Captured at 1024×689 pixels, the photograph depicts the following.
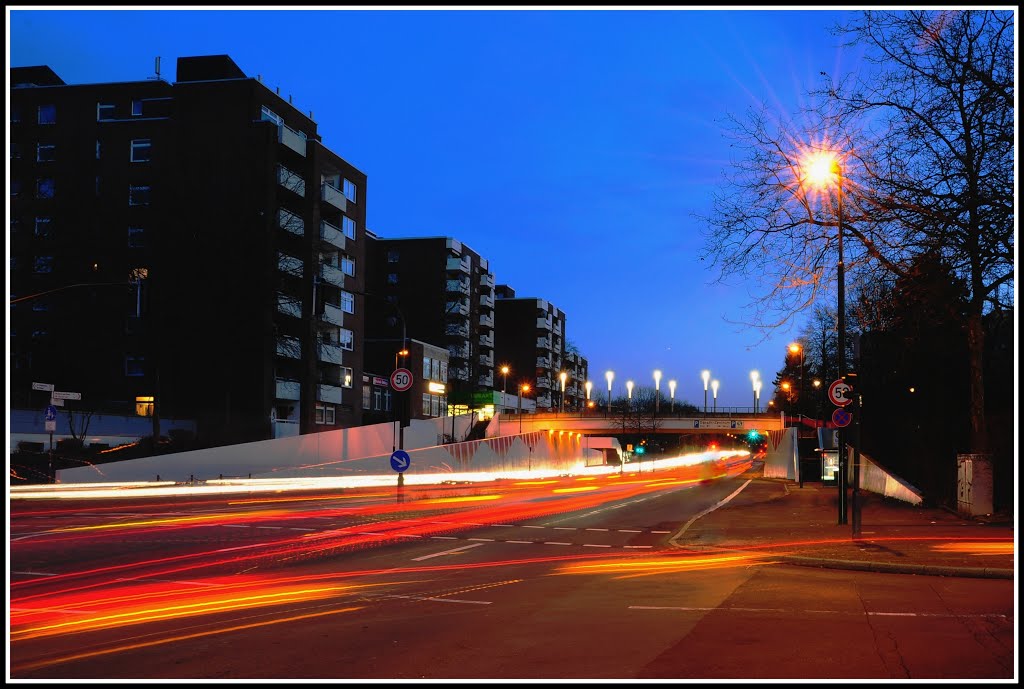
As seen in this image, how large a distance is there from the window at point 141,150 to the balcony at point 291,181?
27.0ft

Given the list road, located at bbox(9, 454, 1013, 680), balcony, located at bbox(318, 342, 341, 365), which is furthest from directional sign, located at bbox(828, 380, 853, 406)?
balcony, located at bbox(318, 342, 341, 365)

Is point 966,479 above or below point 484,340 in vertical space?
below

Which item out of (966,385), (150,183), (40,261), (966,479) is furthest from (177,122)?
(966,479)

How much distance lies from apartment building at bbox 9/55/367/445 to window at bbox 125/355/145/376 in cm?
9

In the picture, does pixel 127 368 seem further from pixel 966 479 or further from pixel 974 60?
pixel 974 60

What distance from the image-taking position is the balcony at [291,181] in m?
61.0

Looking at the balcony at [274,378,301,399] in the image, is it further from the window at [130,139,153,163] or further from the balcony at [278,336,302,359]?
the window at [130,139,153,163]

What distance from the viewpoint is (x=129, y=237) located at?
57.7 metres

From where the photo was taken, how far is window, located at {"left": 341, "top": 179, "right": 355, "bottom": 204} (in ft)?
228

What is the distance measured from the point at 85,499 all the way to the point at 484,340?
87.5 meters

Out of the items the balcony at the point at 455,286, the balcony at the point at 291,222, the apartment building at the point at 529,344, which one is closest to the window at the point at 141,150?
the balcony at the point at 291,222

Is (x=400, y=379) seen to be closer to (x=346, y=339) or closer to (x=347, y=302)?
(x=346, y=339)

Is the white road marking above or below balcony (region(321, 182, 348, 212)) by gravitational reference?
below

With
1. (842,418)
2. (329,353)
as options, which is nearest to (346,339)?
(329,353)
